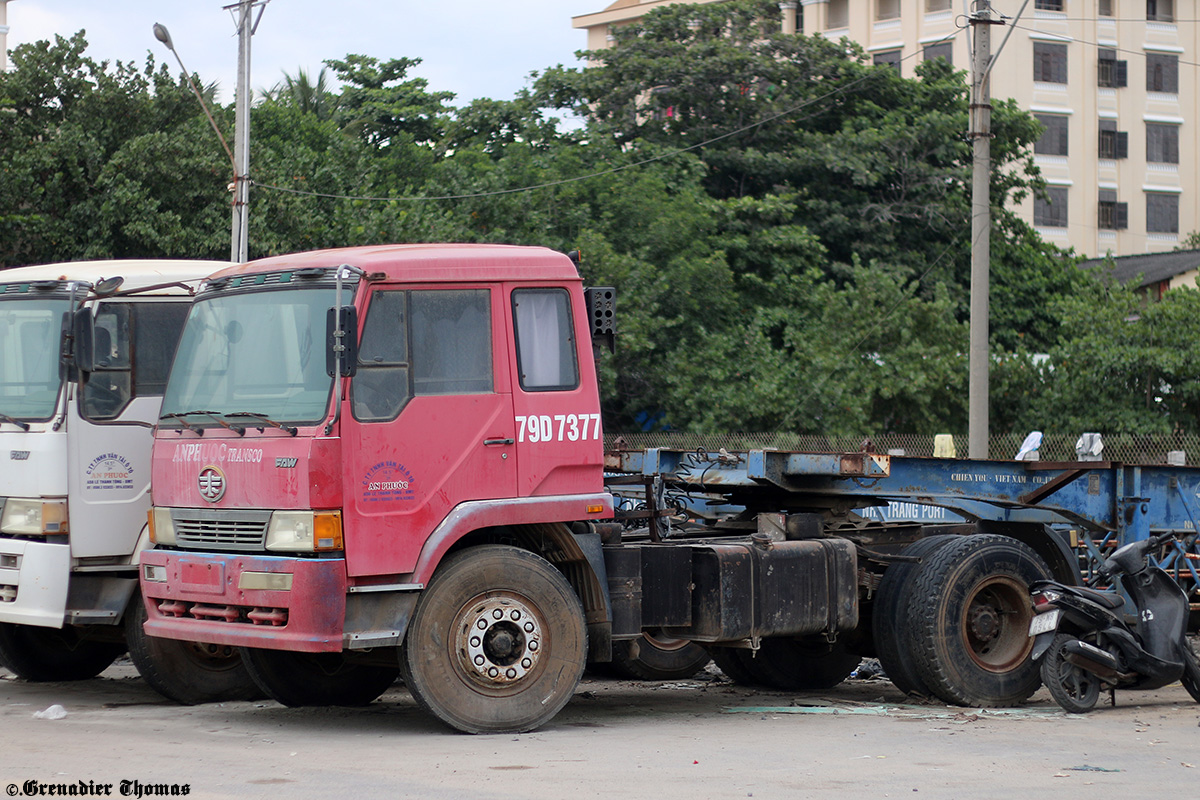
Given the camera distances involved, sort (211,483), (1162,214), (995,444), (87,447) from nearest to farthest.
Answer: (211,483) → (87,447) → (995,444) → (1162,214)

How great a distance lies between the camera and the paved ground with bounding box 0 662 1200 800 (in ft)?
22.5

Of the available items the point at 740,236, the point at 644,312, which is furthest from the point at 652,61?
the point at 644,312

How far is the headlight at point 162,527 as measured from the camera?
28.3ft

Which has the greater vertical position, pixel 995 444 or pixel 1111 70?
pixel 1111 70

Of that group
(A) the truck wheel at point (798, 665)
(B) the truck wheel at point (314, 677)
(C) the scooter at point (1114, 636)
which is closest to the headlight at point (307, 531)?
(B) the truck wheel at point (314, 677)

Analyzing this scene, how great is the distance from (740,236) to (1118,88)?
33881mm

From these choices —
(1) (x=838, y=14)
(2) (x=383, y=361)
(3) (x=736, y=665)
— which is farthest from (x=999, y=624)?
(1) (x=838, y=14)

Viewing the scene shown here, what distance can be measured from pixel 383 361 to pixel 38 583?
9.64ft

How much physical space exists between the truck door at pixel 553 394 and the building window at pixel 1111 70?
5539 cm

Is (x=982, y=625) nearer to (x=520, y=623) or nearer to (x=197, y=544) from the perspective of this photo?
(x=520, y=623)

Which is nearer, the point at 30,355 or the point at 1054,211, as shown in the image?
the point at 30,355

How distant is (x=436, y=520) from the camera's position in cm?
824

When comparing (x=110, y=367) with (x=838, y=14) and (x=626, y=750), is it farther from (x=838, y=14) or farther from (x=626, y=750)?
(x=838, y=14)

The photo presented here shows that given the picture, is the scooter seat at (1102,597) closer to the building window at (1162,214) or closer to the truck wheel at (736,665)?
the truck wheel at (736,665)
